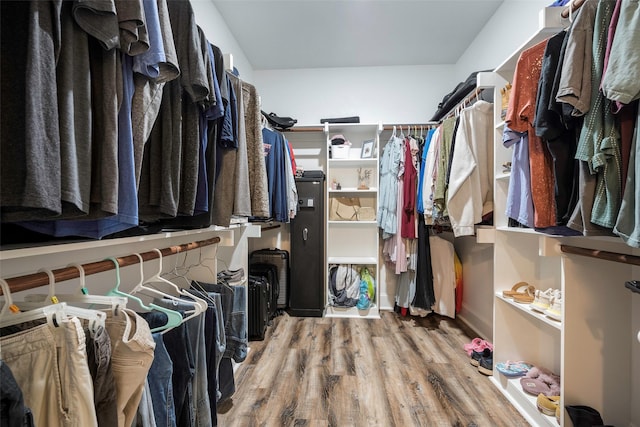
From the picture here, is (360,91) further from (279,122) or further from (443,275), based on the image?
(443,275)

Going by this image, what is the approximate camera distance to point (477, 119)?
1.85 metres

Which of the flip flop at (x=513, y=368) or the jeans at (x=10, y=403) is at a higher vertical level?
the jeans at (x=10, y=403)

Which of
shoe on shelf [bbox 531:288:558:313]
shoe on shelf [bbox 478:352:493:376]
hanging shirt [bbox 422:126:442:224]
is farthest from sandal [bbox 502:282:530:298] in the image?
hanging shirt [bbox 422:126:442:224]

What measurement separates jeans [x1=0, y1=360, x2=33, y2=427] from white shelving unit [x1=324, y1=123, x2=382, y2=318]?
2456mm

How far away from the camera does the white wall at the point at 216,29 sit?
1915 mm

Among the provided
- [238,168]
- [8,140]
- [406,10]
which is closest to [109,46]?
[8,140]

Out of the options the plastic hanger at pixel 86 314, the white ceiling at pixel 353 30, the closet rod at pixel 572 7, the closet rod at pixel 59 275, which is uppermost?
the white ceiling at pixel 353 30

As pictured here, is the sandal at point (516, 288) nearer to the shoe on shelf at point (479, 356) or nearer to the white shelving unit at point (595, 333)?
the white shelving unit at point (595, 333)

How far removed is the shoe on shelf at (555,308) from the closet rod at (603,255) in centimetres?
37

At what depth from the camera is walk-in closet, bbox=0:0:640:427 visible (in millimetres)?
550

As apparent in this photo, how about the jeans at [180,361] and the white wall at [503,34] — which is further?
the white wall at [503,34]

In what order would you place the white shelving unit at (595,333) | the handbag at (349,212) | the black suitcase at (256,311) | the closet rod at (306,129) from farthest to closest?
1. the handbag at (349,212)
2. the closet rod at (306,129)
3. the black suitcase at (256,311)
4. the white shelving unit at (595,333)

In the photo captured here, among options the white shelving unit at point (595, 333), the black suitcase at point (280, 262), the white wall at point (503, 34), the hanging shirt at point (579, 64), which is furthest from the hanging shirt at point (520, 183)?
the black suitcase at point (280, 262)

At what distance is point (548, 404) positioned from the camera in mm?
1291
